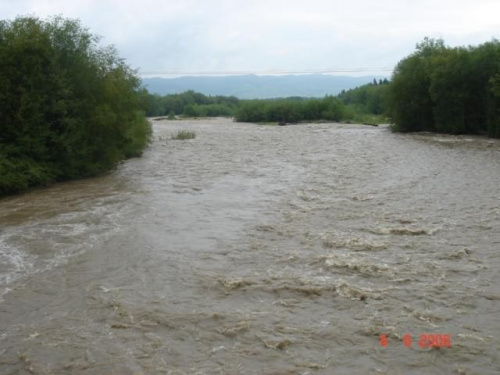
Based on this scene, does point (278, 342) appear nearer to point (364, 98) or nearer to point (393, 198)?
point (393, 198)

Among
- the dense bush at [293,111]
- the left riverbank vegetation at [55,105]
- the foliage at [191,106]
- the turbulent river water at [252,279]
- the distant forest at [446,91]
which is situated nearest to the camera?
the turbulent river water at [252,279]

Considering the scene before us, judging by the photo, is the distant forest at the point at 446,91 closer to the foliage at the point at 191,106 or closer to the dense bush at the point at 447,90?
the dense bush at the point at 447,90

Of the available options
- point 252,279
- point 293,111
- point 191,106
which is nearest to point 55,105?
A: point 252,279

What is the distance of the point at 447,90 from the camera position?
166 feet

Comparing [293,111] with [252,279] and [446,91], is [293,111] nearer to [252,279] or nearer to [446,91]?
[446,91]

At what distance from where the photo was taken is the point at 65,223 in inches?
641

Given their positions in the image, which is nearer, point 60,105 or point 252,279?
point 252,279

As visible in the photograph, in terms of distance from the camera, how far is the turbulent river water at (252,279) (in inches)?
293
